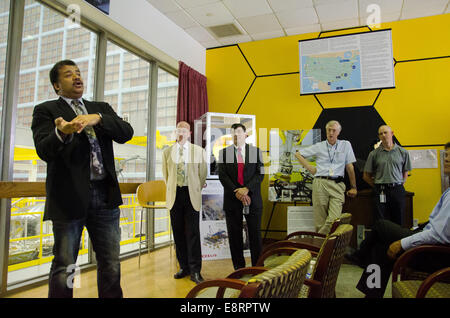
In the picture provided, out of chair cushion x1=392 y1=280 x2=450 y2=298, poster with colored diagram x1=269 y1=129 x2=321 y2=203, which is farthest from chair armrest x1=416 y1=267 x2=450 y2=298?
poster with colored diagram x1=269 y1=129 x2=321 y2=203

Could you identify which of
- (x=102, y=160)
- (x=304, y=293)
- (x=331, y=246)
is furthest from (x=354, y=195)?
(x=102, y=160)

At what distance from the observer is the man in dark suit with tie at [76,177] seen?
1.45m

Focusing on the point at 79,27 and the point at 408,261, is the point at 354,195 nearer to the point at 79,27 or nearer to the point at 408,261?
the point at 408,261

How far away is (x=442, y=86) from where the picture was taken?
4.55 meters

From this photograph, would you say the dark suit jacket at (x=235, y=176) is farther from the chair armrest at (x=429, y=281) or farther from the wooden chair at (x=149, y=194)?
the chair armrest at (x=429, y=281)

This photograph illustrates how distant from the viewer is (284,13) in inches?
182

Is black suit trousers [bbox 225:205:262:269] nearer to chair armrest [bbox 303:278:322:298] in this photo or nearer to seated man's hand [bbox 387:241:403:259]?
seated man's hand [bbox 387:241:403:259]

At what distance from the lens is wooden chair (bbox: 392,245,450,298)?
4.68ft

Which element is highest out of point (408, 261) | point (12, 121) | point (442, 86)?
point (442, 86)

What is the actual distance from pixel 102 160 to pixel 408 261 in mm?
1748

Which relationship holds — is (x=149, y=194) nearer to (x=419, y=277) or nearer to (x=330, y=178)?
(x=330, y=178)

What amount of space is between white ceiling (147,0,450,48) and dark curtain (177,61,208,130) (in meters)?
0.71

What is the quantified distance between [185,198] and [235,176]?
25.2 inches

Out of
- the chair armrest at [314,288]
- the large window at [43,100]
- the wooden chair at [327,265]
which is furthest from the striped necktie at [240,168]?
the chair armrest at [314,288]
